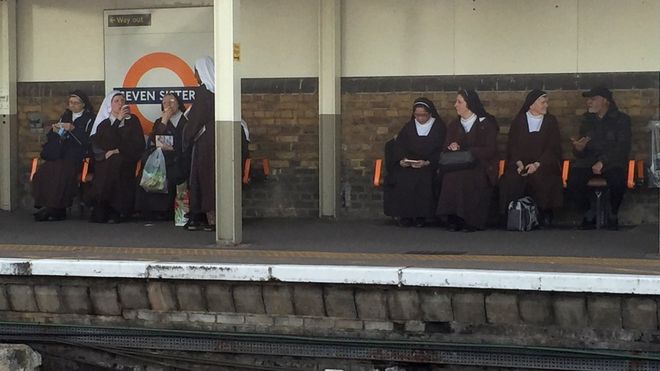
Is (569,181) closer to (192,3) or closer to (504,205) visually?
(504,205)

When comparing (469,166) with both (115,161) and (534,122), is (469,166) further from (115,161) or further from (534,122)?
(115,161)

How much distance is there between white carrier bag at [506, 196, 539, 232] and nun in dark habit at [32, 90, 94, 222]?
4922 millimetres

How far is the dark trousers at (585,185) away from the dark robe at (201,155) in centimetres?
374

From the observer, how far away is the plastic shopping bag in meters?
10.0

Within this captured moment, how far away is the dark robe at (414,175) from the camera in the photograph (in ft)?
31.6

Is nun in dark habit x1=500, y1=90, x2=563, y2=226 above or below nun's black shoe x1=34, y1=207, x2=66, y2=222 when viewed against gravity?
above

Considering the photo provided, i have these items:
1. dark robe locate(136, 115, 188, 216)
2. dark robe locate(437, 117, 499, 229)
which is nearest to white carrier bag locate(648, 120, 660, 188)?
dark robe locate(437, 117, 499, 229)

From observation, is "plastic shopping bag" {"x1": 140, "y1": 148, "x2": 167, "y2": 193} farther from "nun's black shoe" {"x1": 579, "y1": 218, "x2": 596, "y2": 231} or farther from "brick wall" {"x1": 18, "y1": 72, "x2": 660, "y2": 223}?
"nun's black shoe" {"x1": 579, "y1": 218, "x2": 596, "y2": 231}

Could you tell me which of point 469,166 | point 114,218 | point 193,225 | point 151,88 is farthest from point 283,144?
point 469,166

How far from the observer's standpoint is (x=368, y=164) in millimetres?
10492

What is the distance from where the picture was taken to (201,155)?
928cm

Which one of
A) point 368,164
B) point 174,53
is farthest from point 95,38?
point 368,164

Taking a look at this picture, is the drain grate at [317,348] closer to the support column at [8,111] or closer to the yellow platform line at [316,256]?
the yellow platform line at [316,256]

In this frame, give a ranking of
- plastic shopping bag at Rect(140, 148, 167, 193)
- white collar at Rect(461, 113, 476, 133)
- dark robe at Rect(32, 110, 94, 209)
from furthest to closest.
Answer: dark robe at Rect(32, 110, 94, 209) → plastic shopping bag at Rect(140, 148, 167, 193) → white collar at Rect(461, 113, 476, 133)
